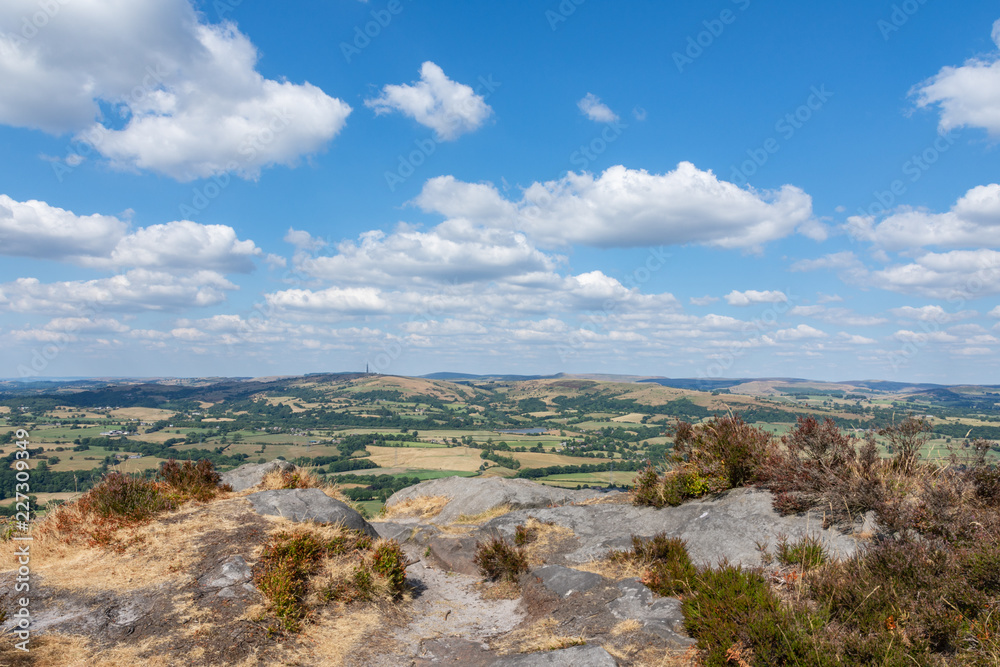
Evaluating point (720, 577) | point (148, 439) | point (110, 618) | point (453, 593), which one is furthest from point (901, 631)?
point (148, 439)

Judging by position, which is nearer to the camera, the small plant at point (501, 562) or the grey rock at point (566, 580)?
the grey rock at point (566, 580)

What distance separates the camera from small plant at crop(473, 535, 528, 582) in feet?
34.1

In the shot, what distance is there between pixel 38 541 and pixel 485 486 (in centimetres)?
1258

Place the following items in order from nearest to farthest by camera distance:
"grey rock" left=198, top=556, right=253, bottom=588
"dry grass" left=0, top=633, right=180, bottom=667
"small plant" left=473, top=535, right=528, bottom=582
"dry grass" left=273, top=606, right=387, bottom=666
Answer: "dry grass" left=0, top=633, right=180, bottom=667 < "dry grass" left=273, top=606, right=387, bottom=666 < "grey rock" left=198, top=556, right=253, bottom=588 < "small plant" left=473, top=535, right=528, bottom=582

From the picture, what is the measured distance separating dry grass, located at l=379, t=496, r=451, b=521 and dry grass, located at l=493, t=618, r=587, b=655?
10844 millimetres

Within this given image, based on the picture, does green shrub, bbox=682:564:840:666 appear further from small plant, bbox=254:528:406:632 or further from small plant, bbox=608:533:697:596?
small plant, bbox=254:528:406:632

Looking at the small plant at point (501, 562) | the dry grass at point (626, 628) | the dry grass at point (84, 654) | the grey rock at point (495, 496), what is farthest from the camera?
the grey rock at point (495, 496)

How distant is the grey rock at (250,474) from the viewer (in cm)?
1565

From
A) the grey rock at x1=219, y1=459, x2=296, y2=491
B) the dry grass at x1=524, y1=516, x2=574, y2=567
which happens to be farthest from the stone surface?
the grey rock at x1=219, y1=459, x2=296, y2=491

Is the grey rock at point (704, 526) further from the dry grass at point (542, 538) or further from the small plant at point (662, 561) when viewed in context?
the small plant at point (662, 561)

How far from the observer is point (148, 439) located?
295 feet

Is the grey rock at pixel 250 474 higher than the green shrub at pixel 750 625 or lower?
lower

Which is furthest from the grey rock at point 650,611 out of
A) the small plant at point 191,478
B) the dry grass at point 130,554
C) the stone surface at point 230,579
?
the small plant at point 191,478

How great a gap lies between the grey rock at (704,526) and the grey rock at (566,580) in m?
1.17
